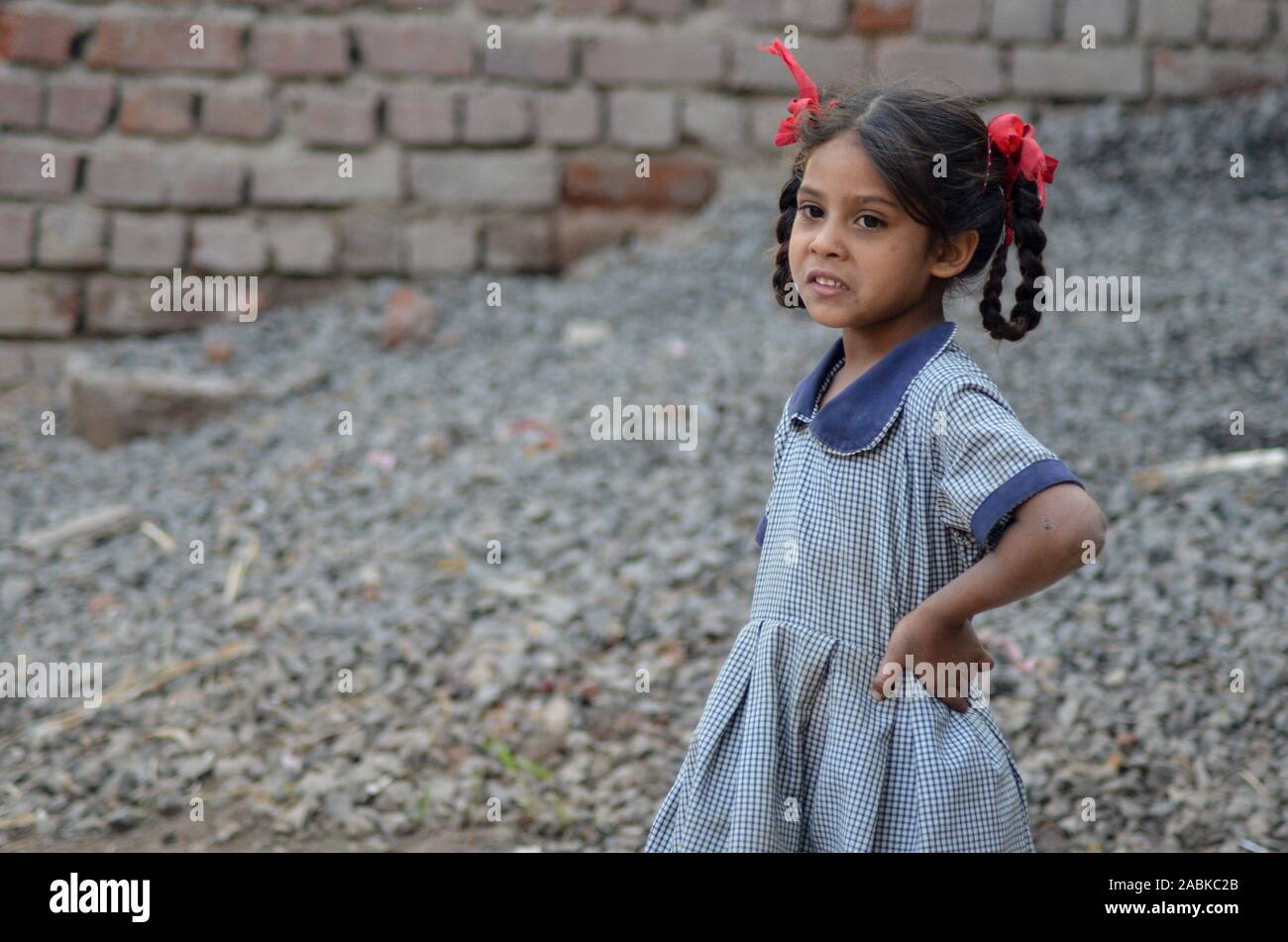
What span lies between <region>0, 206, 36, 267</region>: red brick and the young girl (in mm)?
5453

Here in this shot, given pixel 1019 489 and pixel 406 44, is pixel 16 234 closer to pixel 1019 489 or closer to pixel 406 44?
pixel 406 44

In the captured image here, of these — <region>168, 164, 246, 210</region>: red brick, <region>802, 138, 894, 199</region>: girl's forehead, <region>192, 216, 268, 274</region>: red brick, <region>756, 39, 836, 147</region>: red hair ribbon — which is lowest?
<region>802, 138, 894, 199</region>: girl's forehead

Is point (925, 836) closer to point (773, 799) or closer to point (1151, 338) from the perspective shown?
point (773, 799)

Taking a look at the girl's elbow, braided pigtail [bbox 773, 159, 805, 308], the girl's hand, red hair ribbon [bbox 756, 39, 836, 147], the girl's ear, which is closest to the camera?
the girl's elbow

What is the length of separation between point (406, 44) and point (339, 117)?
1.64 feet

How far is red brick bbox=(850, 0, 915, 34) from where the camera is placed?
623cm

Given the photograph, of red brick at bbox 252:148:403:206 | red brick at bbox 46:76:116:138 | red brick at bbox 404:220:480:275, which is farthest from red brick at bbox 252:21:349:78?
red brick at bbox 404:220:480:275

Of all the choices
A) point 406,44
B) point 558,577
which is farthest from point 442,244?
point 558,577

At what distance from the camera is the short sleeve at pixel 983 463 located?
1.51m

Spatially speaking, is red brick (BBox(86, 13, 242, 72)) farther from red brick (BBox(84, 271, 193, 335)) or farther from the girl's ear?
the girl's ear

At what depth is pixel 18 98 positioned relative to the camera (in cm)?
602
